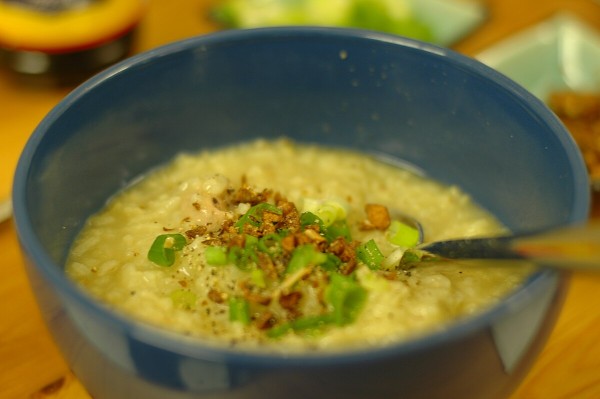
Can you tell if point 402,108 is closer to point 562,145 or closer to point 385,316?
point 562,145

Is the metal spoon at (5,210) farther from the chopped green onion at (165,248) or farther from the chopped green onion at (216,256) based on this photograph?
the chopped green onion at (216,256)

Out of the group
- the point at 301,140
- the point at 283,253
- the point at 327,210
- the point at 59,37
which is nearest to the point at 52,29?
the point at 59,37

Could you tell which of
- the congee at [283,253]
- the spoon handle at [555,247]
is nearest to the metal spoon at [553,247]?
the spoon handle at [555,247]

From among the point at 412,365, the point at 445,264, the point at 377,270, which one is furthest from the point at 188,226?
the point at 412,365

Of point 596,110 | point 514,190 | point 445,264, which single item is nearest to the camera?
point 445,264

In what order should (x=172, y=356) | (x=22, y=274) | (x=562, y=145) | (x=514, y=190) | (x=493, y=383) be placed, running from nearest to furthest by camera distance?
1. (x=172, y=356)
2. (x=493, y=383)
3. (x=562, y=145)
4. (x=514, y=190)
5. (x=22, y=274)

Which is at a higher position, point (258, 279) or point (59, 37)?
point (59, 37)

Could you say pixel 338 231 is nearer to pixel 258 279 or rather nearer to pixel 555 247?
pixel 258 279
